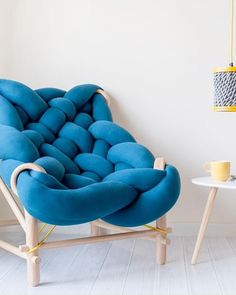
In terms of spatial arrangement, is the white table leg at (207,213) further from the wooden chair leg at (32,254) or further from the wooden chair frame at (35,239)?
the wooden chair leg at (32,254)

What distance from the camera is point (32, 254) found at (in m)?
1.59

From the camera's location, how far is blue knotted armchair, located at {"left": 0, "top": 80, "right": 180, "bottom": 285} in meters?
1.50

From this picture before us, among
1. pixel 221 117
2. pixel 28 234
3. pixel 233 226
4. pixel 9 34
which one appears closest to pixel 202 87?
pixel 221 117

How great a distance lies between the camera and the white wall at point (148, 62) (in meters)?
2.23

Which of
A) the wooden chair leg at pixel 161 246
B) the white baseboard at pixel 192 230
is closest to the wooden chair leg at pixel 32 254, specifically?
the wooden chair leg at pixel 161 246

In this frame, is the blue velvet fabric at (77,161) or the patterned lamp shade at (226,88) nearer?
the blue velvet fabric at (77,161)

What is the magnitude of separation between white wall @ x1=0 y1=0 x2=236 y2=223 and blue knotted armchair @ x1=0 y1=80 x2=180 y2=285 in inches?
7.4

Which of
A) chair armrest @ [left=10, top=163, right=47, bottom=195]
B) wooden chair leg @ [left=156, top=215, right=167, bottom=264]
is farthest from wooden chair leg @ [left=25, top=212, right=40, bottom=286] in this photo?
wooden chair leg @ [left=156, top=215, right=167, bottom=264]

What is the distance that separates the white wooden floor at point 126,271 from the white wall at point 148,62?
0.35m

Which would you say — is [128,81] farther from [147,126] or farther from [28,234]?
[28,234]

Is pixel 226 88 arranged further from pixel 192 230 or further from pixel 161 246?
pixel 192 230

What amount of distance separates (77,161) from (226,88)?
647 millimetres

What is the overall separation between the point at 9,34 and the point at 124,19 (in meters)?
0.56

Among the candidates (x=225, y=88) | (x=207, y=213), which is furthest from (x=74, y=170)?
(x=225, y=88)
